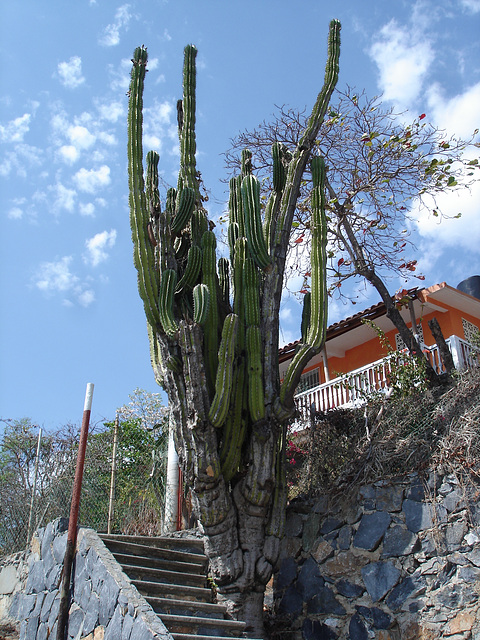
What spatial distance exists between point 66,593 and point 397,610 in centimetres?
371

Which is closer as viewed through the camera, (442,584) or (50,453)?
(442,584)

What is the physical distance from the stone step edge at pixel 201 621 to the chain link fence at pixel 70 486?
2727 mm

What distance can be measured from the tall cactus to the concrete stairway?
0.39 meters

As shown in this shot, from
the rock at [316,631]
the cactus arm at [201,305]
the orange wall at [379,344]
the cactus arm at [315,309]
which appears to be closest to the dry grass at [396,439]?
the cactus arm at [315,309]

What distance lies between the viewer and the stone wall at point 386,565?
673 cm

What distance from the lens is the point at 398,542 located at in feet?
24.1

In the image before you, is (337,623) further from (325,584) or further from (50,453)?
(50,453)

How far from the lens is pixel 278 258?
8258mm

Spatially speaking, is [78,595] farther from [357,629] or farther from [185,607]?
[357,629]

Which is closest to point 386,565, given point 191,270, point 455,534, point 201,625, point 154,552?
point 455,534

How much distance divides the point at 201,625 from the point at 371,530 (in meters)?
2.46

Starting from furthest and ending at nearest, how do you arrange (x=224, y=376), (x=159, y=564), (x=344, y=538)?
(x=344, y=538) → (x=159, y=564) → (x=224, y=376)

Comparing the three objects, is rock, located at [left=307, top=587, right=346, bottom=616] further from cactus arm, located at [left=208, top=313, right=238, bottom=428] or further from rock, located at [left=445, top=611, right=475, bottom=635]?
cactus arm, located at [left=208, top=313, right=238, bottom=428]

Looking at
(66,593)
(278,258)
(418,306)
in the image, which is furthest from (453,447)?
(418,306)
